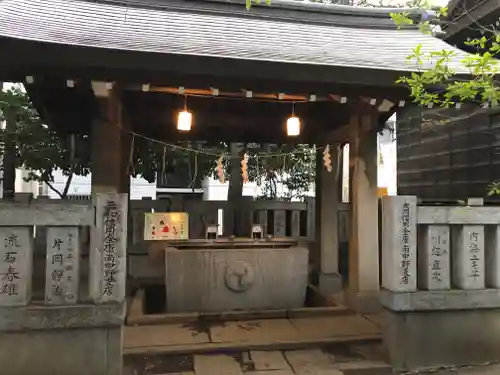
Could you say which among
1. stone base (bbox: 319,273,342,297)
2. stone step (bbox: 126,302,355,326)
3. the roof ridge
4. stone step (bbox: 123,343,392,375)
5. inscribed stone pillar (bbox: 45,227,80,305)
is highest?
the roof ridge

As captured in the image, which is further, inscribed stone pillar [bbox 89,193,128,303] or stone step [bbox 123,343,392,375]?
stone step [bbox 123,343,392,375]

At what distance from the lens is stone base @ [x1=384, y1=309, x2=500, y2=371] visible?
5098mm

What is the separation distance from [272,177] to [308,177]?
156 centimetres

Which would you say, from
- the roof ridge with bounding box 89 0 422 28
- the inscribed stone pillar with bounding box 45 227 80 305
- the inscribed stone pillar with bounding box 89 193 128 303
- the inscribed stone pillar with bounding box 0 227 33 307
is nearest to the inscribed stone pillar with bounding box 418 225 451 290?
the inscribed stone pillar with bounding box 89 193 128 303

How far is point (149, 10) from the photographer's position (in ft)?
25.3

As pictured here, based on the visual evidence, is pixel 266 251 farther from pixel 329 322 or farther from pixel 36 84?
pixel 36 84

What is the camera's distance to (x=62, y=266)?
4457 mm

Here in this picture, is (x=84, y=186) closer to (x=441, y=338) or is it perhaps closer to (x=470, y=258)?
(x=441, y=338)

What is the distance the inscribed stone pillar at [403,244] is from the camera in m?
5.04

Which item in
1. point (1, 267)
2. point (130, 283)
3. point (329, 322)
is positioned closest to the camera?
point (1, 267)

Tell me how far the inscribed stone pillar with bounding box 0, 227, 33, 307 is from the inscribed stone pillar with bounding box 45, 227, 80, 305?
20 cm

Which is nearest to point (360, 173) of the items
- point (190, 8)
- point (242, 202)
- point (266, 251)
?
point (266, 251)

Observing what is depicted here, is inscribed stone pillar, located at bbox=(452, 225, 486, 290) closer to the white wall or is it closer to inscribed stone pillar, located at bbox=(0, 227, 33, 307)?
inscribed stone pillar, located at bbox=(0, 227, 33, 307)

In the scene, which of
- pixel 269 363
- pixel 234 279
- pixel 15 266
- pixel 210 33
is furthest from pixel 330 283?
pixel 15 266
